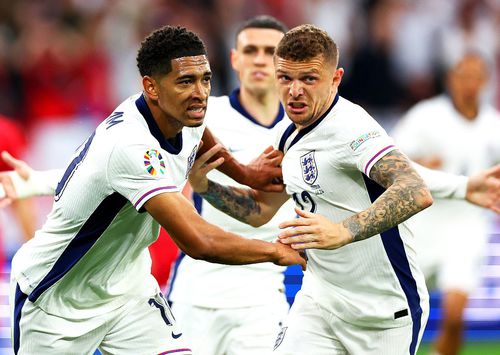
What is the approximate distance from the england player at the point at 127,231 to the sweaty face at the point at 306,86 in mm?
431

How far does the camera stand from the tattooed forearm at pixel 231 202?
6289mm

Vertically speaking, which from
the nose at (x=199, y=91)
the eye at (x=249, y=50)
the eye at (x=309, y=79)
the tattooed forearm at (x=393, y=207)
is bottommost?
the tattooed forearm at (x=393, y=207)

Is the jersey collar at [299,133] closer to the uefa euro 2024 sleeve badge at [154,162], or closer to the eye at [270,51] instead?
the uefa euro 2024 sleeve badge at [154,162]

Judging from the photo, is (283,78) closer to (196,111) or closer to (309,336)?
(196,111)

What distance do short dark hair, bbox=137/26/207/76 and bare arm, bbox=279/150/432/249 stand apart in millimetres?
994

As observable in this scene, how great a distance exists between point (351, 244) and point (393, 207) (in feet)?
2.04

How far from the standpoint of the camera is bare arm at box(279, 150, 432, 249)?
490 centimetres

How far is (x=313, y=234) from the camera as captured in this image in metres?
4.88

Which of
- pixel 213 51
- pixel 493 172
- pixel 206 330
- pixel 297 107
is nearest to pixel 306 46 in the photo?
pixel 297 107

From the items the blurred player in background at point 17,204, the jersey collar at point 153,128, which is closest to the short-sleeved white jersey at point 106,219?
the jersey collar at point 153,128

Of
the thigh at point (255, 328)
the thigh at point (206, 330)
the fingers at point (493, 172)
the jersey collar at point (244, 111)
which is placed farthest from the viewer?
the jersey collar at point (244, 111)

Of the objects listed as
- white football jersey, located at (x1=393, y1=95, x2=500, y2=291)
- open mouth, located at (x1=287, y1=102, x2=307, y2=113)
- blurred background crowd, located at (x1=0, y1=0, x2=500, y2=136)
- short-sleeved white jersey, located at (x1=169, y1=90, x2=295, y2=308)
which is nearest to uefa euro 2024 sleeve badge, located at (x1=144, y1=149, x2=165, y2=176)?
open mouth, located at (x1=287, y1=102, x2=307, y2=113)

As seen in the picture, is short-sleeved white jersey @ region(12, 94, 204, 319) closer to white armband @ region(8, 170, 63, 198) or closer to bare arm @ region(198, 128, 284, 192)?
bare arm @ region(198, 128, 284, 192)

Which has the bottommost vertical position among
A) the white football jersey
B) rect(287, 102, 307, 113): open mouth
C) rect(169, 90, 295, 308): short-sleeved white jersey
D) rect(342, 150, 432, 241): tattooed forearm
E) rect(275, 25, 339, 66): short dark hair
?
the white football jersey
